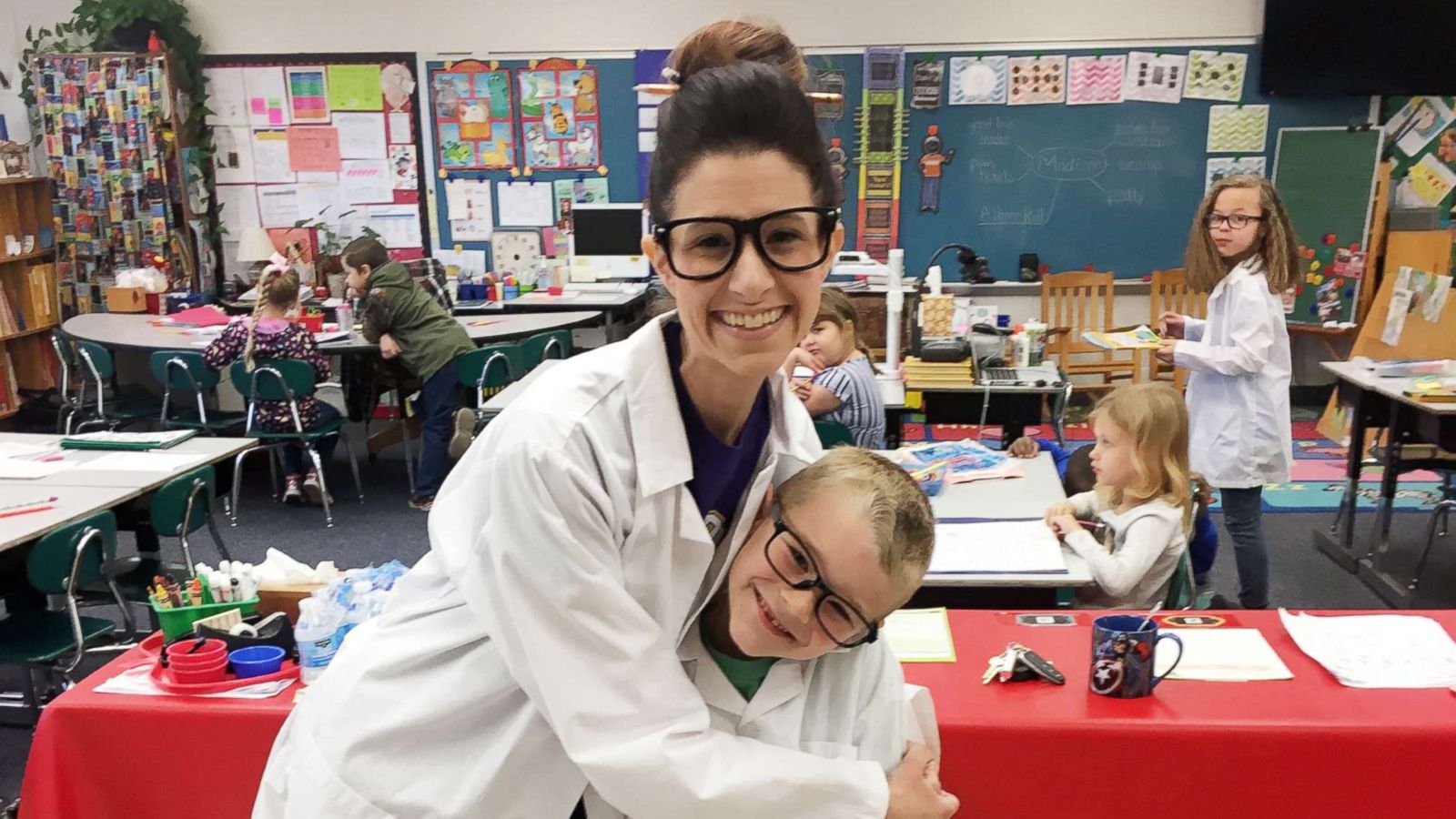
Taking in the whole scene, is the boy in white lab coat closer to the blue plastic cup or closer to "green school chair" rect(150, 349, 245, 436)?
the blue plastic cup

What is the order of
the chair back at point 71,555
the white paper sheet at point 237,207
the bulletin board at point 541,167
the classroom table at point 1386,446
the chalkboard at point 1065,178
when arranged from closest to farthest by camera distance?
the chair back at point 71,555 → the classroom table at point 1386,446 → the chalkboard at point 1065,178 → the bulletin board at point 541,167 → the white paper sheet at point 237,207

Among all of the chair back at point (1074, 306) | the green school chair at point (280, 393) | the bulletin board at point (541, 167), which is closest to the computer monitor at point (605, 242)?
the bulletin board at point (541, 167)

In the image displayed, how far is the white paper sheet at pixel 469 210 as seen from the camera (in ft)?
23.3

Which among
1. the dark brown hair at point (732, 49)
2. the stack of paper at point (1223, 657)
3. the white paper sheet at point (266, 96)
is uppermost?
the white paper sheet at point (266, 96)

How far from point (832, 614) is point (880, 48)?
602 centimetres

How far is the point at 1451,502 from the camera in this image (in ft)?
12.8

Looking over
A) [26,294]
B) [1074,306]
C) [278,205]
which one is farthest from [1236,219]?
[26,294]

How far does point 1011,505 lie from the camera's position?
276 cm

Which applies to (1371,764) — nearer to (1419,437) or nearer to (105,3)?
(1419,437)

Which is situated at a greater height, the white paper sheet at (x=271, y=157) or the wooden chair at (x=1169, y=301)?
the white paper sheet at (x=271, y=157)

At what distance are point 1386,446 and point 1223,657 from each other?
9.68 feet

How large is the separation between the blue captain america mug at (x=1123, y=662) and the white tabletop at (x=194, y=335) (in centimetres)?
437

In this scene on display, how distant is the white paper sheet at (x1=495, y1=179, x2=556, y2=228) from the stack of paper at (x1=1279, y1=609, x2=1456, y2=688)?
585 cm

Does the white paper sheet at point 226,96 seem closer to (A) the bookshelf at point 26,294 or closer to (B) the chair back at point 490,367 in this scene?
(A) the bookshelf at point 26,294
